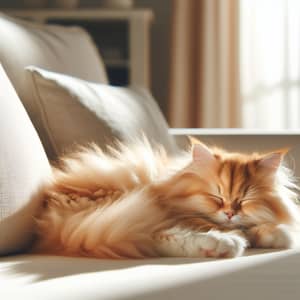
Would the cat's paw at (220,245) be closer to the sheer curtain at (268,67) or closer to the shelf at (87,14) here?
the shelf at (87,14)

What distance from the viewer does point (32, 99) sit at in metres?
1.41

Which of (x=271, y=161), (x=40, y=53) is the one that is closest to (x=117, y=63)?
(x=40, y=53)

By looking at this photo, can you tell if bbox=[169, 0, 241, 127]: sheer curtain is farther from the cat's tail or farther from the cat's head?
the cat's tail

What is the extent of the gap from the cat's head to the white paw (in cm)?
9

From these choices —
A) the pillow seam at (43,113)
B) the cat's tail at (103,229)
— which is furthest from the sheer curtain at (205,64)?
the cat's tail at (103,229)

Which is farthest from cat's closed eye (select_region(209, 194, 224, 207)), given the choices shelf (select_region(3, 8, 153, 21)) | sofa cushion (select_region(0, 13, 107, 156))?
shelf (select_region(3, 8, 153, 21))

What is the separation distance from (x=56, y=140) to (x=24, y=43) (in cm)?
34

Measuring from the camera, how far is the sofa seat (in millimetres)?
810

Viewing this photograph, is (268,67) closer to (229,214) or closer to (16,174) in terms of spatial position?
(229,214)

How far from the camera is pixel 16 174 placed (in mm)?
1092

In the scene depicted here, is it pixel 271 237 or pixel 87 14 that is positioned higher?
pixel 87 14

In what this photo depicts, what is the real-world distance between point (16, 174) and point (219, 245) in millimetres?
347

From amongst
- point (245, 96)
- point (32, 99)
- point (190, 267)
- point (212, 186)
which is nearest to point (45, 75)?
point (32, 99)

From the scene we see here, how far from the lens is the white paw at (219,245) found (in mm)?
1075
